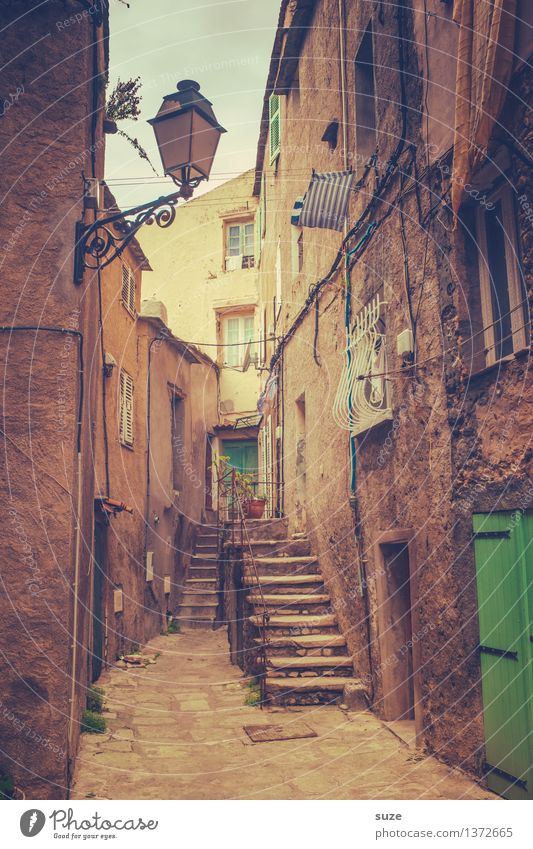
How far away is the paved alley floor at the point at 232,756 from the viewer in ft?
17.5

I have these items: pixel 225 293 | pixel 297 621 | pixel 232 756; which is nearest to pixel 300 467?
pixel 297 621

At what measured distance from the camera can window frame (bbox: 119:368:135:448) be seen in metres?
11.5

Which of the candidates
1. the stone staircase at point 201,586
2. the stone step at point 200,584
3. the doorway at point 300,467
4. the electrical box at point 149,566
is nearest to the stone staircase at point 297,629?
the doorway at point 300,467

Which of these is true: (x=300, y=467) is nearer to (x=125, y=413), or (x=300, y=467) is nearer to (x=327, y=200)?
(x=125, y=413)

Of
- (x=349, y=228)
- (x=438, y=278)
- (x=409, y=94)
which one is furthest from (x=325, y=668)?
(x=409, y=94)

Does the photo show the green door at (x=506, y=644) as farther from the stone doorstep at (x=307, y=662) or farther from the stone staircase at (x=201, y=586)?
the stone staircase at (x=201, y=586)

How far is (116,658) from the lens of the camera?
1046cm

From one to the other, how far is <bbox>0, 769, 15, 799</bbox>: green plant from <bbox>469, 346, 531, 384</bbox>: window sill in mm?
4314

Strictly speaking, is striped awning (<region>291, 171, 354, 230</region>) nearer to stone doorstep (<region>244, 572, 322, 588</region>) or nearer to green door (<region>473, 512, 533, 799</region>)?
stone doorstep (<region>244, 572, 322, 588</region>)

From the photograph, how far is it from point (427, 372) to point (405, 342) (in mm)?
517

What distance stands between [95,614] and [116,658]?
1.30 m

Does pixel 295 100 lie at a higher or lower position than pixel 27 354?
higher

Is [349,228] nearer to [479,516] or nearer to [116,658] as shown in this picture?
[479,516]

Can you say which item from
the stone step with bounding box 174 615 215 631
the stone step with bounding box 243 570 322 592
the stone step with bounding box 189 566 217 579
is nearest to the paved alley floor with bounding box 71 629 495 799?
the stone step with bounding box 243 570 322 592
